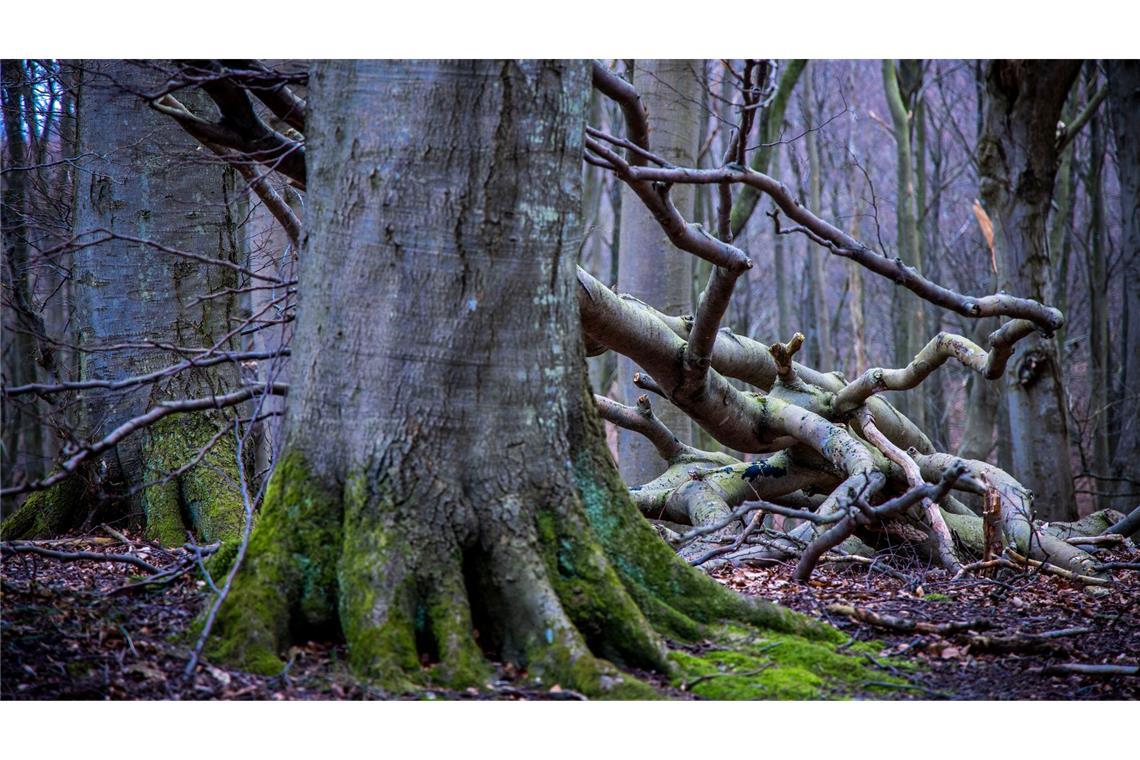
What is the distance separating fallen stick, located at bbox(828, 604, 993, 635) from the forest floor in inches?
0.9

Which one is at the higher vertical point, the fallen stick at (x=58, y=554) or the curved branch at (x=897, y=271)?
the curved branch at (x=897, y=271)

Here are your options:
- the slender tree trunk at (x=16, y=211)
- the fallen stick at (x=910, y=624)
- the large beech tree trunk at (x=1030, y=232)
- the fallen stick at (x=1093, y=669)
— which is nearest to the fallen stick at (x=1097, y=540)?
the large beech tree trunk at (x=1030, y=232)

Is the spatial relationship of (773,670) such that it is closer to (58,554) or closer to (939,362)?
(58,554)

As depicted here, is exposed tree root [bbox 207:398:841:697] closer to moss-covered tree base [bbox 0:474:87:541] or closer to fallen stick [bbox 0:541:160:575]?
fallen stick [bbox 0:541:160:575]

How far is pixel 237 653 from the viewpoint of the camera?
3021 millimetres

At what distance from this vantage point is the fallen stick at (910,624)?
3.92 meters

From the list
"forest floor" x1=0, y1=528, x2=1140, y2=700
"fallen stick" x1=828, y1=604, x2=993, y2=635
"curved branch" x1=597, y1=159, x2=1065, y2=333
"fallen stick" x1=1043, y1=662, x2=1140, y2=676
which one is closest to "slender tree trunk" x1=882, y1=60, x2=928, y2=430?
"curved branch" x1=597, y1=159, x2=1065, y2=333

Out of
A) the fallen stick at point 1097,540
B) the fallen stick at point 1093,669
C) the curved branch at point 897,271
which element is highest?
the curved branch at point 897,271

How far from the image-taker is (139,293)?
5629 millimetres

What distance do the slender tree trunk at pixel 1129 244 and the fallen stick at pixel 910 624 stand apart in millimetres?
6253

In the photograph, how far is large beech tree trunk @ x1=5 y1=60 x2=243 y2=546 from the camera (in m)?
5.50

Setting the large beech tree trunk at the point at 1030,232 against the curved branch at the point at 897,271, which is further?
the large beech tree trunk at the point at 1030,232

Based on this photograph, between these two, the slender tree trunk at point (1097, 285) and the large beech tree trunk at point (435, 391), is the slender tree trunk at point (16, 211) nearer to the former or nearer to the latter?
the large beech tree trunk at point (435, 391)

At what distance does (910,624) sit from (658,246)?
5.61 metres
